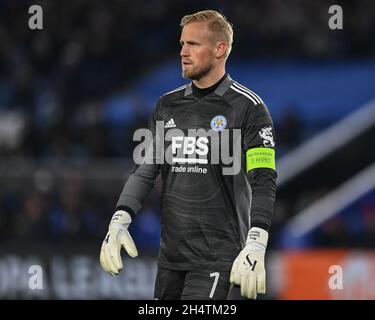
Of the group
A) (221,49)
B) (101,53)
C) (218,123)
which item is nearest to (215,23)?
(221,49)

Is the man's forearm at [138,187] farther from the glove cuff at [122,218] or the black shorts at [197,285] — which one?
the black shorts at [197,285]

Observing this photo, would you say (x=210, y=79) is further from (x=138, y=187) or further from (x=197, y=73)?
(x=138, y=187)

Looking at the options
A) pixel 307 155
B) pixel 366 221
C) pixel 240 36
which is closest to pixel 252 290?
pixel 366 221

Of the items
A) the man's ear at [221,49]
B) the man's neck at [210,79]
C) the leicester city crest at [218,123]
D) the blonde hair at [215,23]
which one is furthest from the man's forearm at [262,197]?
the blonde hair at [215,23]

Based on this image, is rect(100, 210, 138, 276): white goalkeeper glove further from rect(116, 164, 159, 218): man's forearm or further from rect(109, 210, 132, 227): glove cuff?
rect(116, 164, 159, 218): man's forearm

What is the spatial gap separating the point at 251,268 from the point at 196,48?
153cm

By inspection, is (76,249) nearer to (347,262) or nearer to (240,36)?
(347,262)

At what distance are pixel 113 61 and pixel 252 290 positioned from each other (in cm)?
1382

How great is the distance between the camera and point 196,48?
20.0 ft

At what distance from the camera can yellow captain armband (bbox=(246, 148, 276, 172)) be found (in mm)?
5902

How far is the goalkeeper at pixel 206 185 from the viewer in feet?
19.7

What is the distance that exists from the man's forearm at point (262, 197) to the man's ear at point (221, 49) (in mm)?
837

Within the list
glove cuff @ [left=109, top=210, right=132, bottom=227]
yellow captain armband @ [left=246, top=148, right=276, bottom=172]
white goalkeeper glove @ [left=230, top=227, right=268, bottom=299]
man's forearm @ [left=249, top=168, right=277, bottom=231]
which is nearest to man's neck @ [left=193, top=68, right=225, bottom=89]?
yellow captain armband @ [left=246, top=148, right=276, bottom=172]

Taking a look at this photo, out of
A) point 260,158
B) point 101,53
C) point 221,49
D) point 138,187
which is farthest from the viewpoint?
point 101,53
